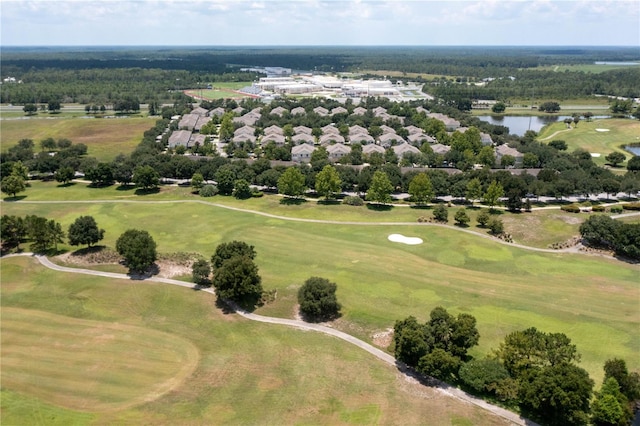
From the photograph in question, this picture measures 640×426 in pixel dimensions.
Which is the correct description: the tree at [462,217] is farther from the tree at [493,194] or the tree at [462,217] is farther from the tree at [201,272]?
the tree at [201,272]

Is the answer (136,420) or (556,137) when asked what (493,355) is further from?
(556,137)

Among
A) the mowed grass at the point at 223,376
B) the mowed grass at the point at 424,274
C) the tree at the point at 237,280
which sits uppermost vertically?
the tree at the point at 237,280

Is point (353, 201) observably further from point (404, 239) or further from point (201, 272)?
point (201, 272)

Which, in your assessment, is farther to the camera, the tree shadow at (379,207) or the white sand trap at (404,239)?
the tree shadow at (379,207)

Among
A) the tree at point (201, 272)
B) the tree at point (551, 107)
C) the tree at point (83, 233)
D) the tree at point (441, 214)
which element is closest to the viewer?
the tree at point (201, 272)

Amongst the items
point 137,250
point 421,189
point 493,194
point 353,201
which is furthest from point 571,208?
point 137,250

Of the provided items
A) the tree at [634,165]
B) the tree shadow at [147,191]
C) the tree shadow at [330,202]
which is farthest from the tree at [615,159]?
the tree shadow at [147,191]

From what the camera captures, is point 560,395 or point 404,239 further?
point 404,239
